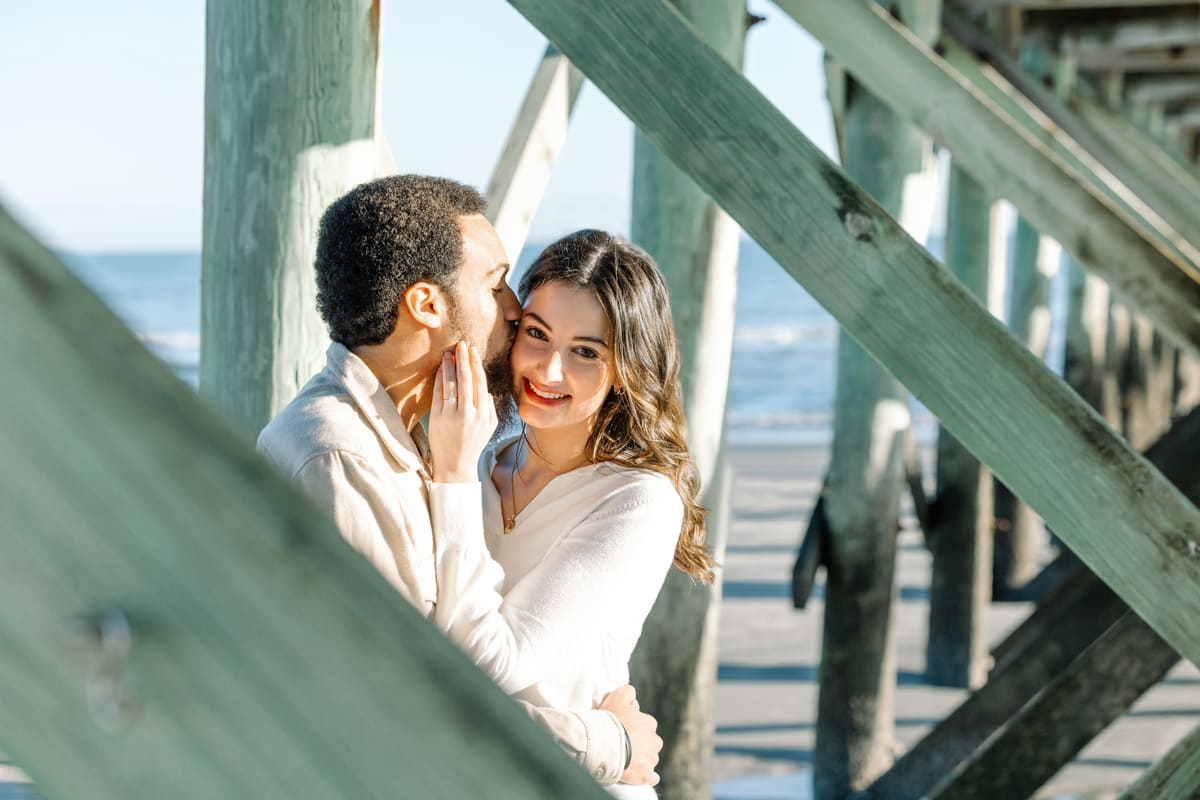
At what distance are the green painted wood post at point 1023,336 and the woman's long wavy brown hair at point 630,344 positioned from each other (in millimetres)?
6013

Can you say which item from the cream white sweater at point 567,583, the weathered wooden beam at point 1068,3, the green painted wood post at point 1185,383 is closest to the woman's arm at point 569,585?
the cream white sweater at point 567,583

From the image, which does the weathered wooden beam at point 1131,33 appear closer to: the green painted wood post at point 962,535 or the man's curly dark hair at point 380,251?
the green painted wood post at point 962,535

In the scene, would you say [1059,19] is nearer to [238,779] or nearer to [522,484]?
[522,484]

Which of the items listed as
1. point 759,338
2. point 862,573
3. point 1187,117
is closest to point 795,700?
point 862,573

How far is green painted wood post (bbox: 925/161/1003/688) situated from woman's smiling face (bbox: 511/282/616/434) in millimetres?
4578

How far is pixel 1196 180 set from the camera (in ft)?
30.6

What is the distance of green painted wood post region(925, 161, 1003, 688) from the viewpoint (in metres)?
6.55

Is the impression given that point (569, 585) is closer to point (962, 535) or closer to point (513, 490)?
point (513, 490)

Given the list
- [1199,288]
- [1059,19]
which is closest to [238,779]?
[1199,288]

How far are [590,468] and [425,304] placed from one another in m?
0.48

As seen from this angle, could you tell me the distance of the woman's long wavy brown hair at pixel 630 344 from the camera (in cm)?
228

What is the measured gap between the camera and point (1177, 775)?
1842mm

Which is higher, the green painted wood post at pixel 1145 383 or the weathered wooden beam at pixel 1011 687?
the weathered wooden beam at pixel 1011 687

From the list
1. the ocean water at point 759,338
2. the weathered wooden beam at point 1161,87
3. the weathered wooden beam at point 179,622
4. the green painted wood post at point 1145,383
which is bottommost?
the ocean water at point 759,338
